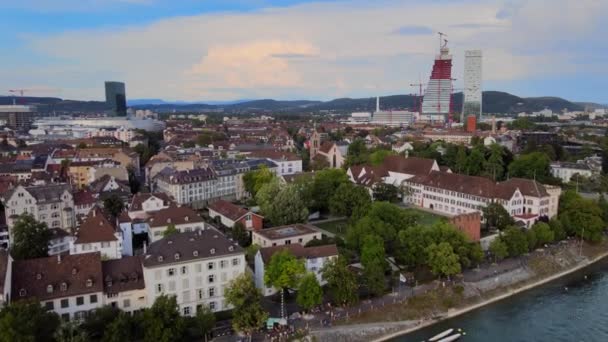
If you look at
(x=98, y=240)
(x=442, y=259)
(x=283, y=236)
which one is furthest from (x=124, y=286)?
(x=442, y=259)

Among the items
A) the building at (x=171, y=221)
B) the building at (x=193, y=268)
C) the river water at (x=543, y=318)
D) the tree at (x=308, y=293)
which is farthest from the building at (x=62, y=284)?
the river water at (x=543, y=318)

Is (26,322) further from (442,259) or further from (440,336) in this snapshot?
(442,259)

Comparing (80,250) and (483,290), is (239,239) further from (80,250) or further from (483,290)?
(483,290)

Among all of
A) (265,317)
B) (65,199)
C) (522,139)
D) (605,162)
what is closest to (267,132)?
(522,139)

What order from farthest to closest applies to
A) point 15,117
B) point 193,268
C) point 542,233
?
1. point 15,117
2. point 542,233
3. point 193,268

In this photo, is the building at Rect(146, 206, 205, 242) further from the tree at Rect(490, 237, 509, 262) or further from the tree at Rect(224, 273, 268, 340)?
the tree at Rect(490, 237, 509, 262)

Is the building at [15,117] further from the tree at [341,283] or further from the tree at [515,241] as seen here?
the tree at [515,241]
